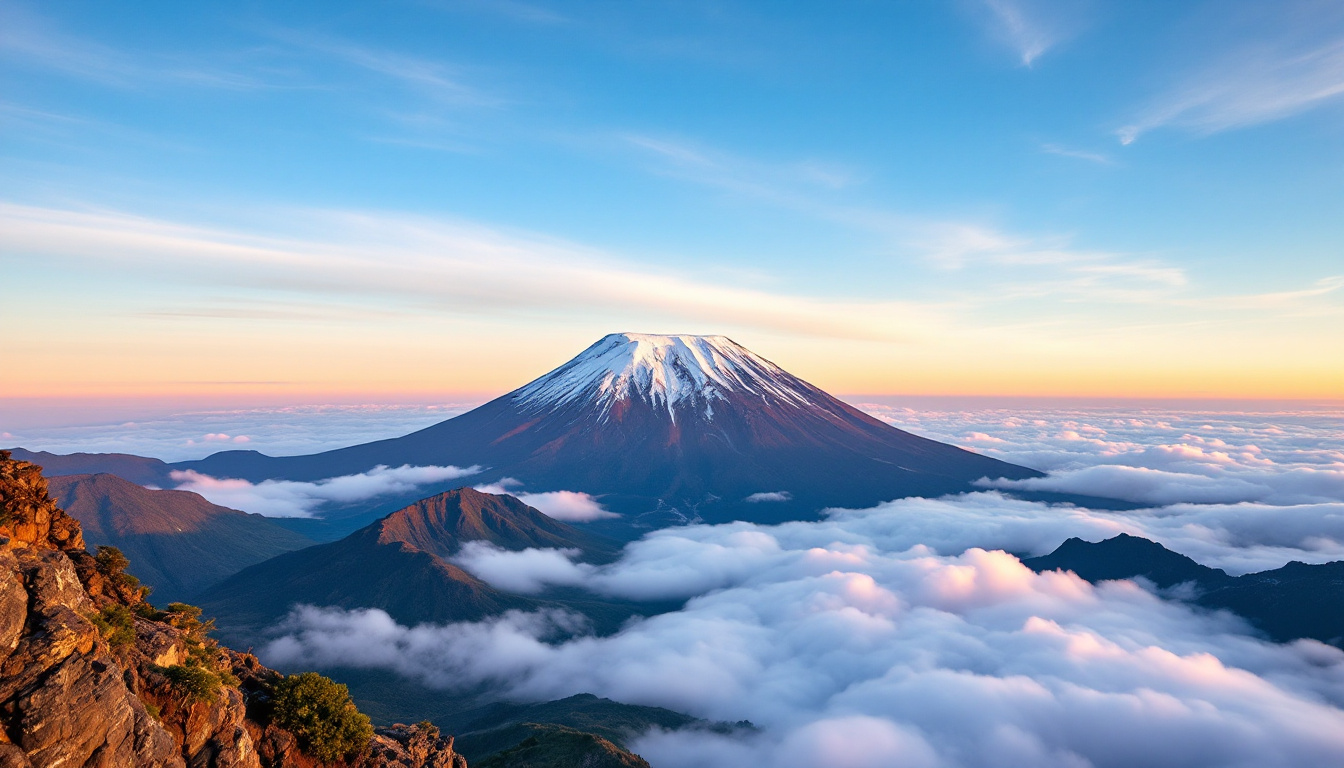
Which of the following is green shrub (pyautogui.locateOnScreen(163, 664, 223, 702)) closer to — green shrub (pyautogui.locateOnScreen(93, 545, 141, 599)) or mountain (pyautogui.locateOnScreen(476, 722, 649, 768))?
green shrub (pyautogui.locateOnScreen(93, 545, 141, 599))

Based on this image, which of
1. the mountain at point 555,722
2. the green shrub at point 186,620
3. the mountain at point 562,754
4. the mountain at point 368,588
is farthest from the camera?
the mountain at point 368,588

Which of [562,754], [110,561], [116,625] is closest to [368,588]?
[562,754]

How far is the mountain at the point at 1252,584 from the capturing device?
143 metres

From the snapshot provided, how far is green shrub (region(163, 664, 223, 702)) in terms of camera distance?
24.0 meters

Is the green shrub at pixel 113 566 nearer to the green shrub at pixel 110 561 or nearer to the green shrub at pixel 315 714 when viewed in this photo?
the green shrub at pixel 110 561

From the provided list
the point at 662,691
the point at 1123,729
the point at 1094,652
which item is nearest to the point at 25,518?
the point at 662,691

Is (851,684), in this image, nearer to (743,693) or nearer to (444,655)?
(743,693)

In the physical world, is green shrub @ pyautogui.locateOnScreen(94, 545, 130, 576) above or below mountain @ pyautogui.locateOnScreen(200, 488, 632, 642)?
above

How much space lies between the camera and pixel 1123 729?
404 feet

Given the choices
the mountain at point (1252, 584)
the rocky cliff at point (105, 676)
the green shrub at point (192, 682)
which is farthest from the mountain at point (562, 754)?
the mountain at point (1252, 584)

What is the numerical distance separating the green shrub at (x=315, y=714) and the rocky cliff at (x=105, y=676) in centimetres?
21

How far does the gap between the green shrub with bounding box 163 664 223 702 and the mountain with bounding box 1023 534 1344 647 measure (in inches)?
7713

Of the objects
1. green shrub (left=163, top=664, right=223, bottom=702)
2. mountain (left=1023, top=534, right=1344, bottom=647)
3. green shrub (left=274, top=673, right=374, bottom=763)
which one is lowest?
mountain (left=1023, top=534, right=1344, bottom=647)

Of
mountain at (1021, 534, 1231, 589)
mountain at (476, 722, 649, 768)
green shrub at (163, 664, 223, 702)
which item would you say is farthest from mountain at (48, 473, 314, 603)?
mountain at (1021, 534, 1231, 589)
